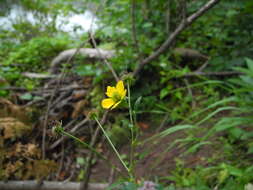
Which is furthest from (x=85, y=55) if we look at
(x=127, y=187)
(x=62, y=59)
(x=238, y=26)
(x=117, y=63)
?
(x=127, y=187)

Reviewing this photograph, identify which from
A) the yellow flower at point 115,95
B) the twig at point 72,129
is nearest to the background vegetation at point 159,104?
the twig at point 72,129

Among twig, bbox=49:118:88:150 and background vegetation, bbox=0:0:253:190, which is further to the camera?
twig, bbox=49:118:88:150

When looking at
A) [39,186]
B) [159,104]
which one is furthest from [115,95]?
[159,104]

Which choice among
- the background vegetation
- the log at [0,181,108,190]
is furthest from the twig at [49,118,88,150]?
the log at [0,181,108,190]

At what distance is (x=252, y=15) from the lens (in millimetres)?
1785

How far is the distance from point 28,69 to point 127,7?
5.35ft

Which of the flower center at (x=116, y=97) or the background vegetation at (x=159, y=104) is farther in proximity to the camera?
the background vegetation at (x=159, y=104)

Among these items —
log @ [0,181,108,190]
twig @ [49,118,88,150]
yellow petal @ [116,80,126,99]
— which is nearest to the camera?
yellow petal @ [116,80,126,99]

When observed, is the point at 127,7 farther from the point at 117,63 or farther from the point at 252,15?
the point at 252,15

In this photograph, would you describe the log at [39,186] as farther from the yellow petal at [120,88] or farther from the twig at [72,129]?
the yellow petal at [120,88]

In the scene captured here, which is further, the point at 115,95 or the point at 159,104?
the point at 159,104

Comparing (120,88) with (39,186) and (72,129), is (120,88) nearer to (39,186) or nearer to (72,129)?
(39,186)

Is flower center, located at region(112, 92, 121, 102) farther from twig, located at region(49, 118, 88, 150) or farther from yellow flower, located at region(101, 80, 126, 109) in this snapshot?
twig, located at region(49, 118, 88, 150)

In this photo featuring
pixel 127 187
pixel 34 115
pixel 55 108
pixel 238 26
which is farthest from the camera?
pixel 55 108
